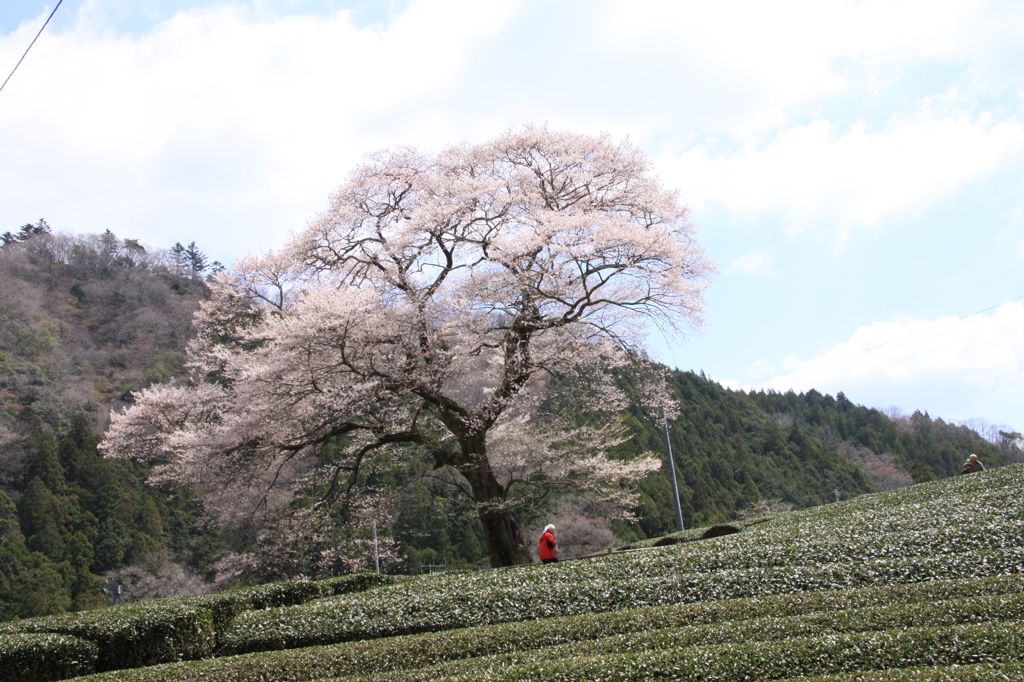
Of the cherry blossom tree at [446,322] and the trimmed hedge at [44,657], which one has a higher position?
the cherry blossom tree at [446,322]

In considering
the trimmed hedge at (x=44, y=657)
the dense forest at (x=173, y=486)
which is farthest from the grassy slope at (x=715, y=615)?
the dense forest at (x=173, y=486)

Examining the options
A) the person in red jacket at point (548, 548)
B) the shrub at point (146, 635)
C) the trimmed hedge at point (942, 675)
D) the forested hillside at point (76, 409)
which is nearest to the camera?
the trimmed hedge at point (942, 675)

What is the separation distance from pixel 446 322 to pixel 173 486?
834cm

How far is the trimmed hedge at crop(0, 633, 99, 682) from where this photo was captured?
7.89m

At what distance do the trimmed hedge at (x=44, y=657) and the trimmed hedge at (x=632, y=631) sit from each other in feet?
4.66

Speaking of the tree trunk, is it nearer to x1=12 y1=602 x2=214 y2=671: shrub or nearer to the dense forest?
the dense forest

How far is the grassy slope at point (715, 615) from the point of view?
543 cm

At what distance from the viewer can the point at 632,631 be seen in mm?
7035

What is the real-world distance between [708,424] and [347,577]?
1932 inches

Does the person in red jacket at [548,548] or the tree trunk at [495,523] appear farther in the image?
the tree trunk at [495,523]

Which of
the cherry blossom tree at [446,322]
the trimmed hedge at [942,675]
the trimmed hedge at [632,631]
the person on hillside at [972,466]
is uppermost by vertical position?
the cherry blossom tree at [446,322]

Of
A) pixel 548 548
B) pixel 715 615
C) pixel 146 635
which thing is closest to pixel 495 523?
pixel 548 548

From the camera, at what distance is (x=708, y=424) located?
57.0 metres

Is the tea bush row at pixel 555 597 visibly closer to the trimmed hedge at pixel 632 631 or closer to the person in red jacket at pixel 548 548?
the trimmed hedge at pixel 632 631
